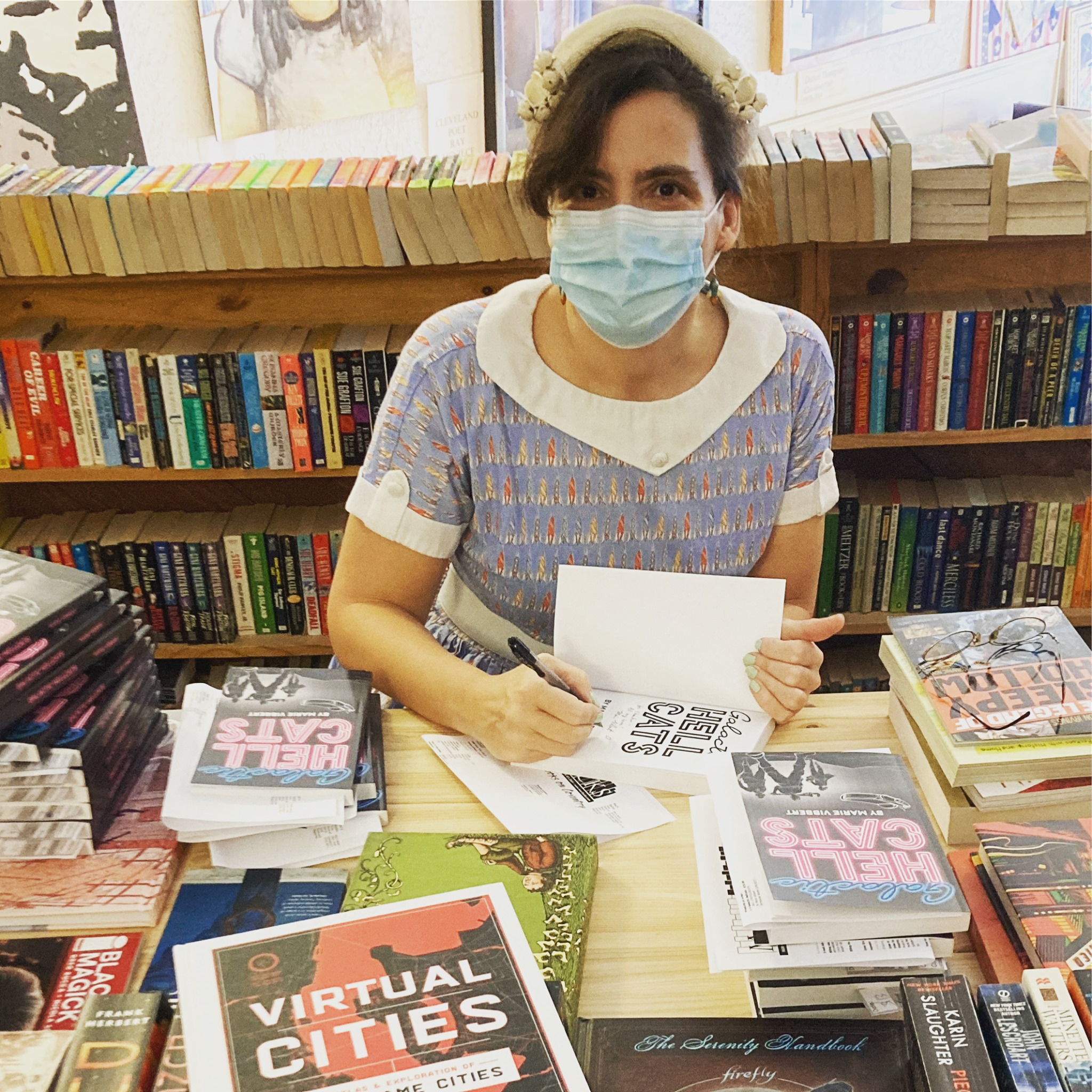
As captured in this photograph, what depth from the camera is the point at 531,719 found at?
1.12 meters

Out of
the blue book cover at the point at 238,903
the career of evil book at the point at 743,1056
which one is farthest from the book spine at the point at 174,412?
the career of evil book at the point at 743,1056

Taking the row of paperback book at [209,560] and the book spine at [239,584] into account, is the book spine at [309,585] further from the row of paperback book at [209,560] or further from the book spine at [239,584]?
the book spine at [239,584]

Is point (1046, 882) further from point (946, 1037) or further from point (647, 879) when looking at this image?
point (647, 879)

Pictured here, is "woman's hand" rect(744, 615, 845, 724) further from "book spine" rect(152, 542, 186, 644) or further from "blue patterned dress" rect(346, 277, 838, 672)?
"book spine" rect(152, 542, 186, 644)

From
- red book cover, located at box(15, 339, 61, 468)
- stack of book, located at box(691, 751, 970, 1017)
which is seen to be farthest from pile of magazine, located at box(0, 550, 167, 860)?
red book cover, located at box(15, 339, 61, 468)

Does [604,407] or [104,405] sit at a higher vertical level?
[604,407]

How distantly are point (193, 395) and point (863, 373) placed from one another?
1.38m

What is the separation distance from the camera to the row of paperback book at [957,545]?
7.90 ft

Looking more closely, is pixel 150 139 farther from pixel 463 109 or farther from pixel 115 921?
pixel 115 921

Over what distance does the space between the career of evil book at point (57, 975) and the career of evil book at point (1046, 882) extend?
2.33 feet

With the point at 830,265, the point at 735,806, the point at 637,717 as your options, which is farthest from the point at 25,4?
the point at 735,806

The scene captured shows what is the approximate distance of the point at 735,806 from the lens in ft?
3.12

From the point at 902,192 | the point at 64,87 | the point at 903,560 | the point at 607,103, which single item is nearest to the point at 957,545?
the point at 903,560

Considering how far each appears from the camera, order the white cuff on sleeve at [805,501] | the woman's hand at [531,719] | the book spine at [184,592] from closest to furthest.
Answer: the woman's hand at [531,719] < the white cuff on sleeve at [805,501] < the book spine at [184,592]
